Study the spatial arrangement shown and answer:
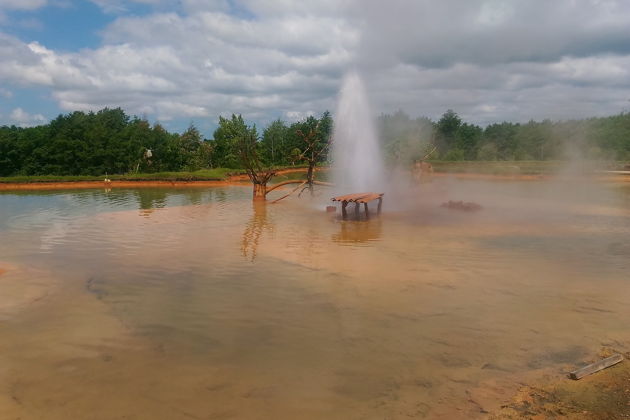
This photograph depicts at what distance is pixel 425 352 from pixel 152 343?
414 cm

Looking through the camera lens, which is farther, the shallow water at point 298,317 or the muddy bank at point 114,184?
the muddy bank at point 114,184

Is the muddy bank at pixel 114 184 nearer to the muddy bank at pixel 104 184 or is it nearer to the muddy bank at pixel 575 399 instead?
the muddy bank at pixel 104 184

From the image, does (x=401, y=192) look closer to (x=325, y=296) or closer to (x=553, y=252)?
(x=553, y=252)

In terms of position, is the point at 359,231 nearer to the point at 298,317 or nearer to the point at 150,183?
the point at 298,317

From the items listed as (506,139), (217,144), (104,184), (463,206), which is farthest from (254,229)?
(506,139)

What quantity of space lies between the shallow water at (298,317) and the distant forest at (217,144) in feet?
83.7

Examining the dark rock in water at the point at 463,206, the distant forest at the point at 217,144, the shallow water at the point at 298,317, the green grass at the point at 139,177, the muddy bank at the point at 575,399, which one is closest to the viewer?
the muddy bank at the point at 575,399

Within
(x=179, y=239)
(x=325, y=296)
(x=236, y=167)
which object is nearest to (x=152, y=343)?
(x=325, y=296)

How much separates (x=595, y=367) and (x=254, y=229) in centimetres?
1266

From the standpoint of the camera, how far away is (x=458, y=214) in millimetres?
20297

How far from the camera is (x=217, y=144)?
5494 centimetres

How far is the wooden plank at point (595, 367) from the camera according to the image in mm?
5770

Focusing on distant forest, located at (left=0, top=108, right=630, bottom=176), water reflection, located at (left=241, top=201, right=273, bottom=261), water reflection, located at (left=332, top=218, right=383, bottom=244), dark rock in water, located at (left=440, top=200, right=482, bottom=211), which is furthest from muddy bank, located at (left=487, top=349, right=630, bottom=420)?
distant forest, located at (left=0, top=108, right=630, bottom=176)

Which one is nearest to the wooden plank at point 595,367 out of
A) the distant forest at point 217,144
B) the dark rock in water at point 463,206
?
the dark rock in water at point 463,206
